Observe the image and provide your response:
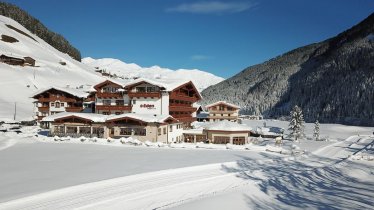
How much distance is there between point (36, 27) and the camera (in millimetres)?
181625

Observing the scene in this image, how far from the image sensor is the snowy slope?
269 feet

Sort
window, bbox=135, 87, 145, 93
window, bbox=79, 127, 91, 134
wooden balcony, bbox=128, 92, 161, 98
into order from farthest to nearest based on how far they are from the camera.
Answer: window, bbox=135, 87, 145, 93 < wooden balcony, bbox=128, 92, 161, 98 < window, bbox=79, 127, 91, 134

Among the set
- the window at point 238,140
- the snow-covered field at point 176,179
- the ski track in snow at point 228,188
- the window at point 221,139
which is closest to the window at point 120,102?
the window at point 221,139

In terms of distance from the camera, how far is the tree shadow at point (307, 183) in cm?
1960

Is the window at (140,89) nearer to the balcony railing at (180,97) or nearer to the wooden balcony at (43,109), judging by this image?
A: the balcony railing at (180,97)

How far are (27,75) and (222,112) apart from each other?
61.4 m

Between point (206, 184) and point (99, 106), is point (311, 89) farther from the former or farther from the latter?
point (206, 184)

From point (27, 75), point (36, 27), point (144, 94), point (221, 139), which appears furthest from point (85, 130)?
point (36, 27)

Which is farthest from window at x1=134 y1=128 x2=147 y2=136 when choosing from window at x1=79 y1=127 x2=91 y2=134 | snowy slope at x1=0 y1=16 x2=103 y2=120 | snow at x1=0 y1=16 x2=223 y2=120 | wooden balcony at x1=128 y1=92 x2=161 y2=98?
snowy slope at x1=0 y1=16 x2=103 y2=120

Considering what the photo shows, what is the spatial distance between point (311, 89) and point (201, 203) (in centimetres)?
18033

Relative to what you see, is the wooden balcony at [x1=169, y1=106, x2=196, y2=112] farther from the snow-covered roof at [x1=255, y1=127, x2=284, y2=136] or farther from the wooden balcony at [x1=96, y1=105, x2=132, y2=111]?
the snow-covered roof at [x1=255, y1=127, x2=284, y2=136]

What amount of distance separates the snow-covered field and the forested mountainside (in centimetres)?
15553

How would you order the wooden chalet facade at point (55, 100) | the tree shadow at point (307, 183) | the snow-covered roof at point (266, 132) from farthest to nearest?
the snow-covered roof at point (266, 132) < the wooden chalet facade at point (55, 100) < the tree shadow at point (307, 183)

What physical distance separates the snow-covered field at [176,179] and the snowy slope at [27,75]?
46704 millimetres
